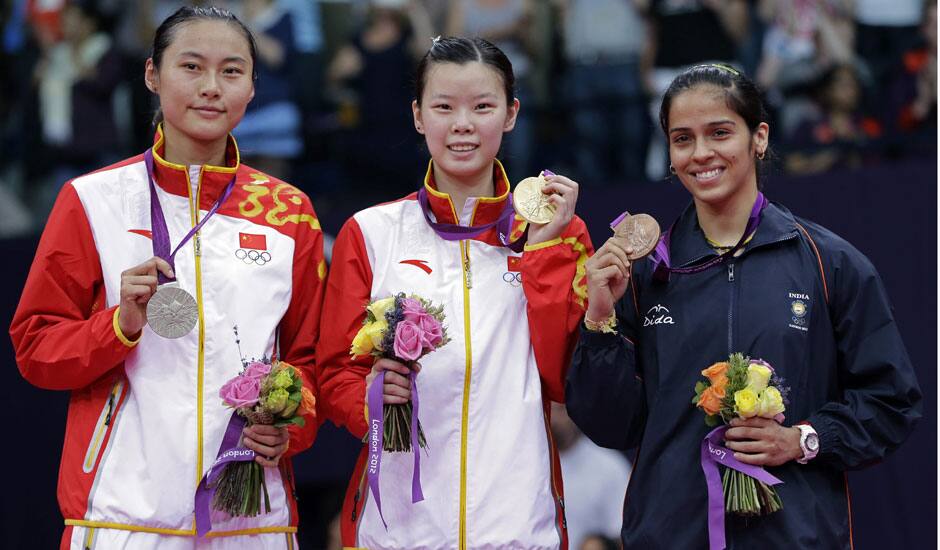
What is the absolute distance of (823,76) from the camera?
6.96 m

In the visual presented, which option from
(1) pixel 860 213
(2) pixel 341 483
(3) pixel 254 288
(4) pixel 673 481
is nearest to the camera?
(4) pixel 673 481

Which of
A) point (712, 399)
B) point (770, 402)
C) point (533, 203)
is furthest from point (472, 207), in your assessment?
point (770, 402)

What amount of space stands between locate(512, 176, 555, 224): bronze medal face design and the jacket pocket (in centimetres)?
115

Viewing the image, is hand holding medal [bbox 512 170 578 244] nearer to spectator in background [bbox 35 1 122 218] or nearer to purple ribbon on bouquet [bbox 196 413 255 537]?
purple ribbon on bouquet [bbox 196 413 255 537]

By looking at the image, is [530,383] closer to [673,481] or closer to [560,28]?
[673,481]

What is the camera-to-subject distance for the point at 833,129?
682 centimetres

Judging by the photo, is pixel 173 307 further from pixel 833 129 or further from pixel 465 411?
pixel 833 129

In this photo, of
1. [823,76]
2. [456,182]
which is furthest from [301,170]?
[456,182]

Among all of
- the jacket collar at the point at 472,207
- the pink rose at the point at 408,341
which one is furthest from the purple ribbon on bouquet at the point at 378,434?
the jacket collar at the point at 472,207

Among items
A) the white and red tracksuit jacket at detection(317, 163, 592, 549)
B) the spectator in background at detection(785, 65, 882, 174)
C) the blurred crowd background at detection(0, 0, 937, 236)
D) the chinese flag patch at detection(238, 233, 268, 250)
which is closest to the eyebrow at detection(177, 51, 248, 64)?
the chinese flag patch at detection(238, 233, 268, 250)

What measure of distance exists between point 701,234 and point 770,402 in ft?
1.86

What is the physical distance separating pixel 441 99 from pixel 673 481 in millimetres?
1203

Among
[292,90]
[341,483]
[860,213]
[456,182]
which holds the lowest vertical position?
[341,483]

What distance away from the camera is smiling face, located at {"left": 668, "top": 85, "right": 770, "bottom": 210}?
3.47m
